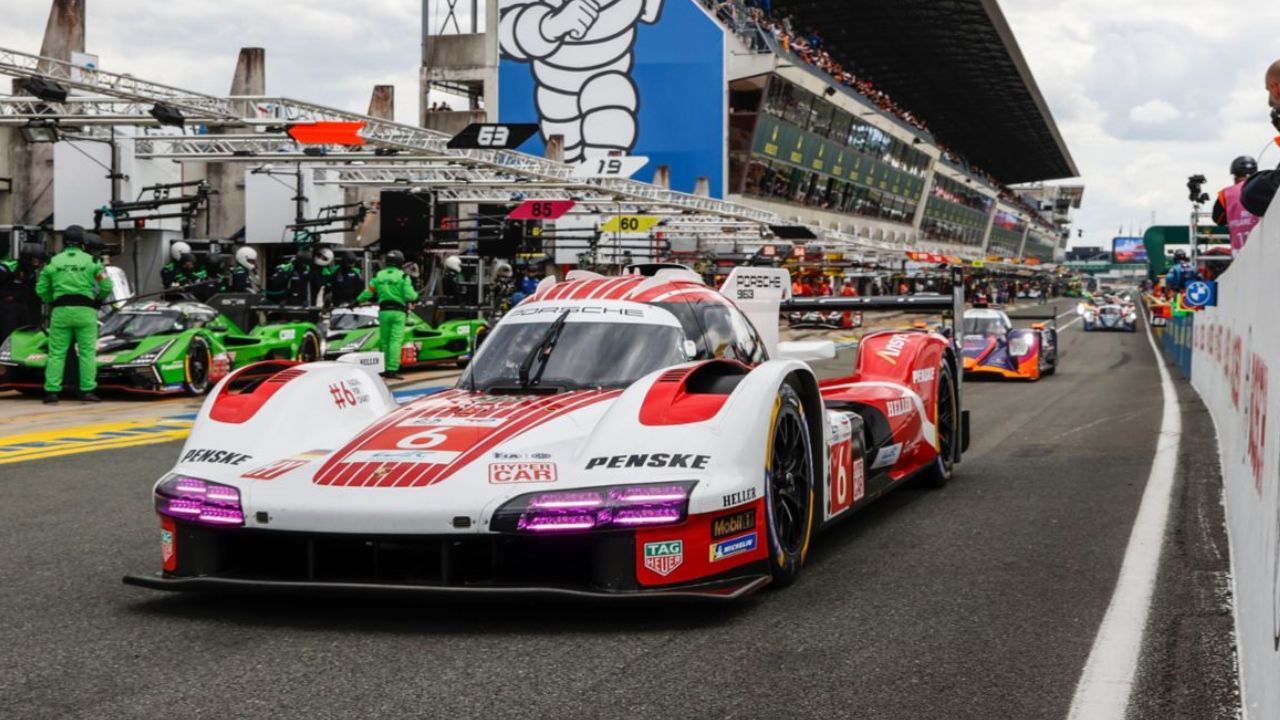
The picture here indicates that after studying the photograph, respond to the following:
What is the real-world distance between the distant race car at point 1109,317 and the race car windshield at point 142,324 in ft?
127

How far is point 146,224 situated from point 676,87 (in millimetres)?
25996

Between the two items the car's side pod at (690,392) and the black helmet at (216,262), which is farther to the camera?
the black helmet at (216,262)

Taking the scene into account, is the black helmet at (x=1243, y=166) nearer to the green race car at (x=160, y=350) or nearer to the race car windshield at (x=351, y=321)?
the green race car at (x=160, y=350)

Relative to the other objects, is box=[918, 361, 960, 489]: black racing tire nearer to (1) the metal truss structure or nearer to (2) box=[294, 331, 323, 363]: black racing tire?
(2) box=[294, 331, 323, 363]: black racing tire

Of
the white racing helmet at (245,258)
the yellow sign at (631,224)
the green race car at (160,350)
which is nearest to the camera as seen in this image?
the green race car at (160,350)

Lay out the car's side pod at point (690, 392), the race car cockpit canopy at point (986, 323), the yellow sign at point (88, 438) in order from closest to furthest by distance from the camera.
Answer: the car's side pod at point (690, 392)
the yellow sign at point (88, 438)
the race car cockpit canopy at point (986, 323)

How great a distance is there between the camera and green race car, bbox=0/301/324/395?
1552cm

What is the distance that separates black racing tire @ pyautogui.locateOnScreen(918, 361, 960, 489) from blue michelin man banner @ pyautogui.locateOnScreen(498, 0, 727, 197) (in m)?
40.5

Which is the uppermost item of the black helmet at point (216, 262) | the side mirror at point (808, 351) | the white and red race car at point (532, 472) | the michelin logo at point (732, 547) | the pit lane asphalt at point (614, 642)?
the black helmet at point (216, 262)

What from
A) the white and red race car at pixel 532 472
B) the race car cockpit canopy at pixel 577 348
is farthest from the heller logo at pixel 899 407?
the race car cockpit canopy at pixel 577 348

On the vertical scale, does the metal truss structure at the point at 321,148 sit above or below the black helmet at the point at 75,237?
above

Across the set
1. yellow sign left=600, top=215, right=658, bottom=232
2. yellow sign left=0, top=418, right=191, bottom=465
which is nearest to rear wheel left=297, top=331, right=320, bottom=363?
yellow sign left=0, top=418, right=191, bottom=465

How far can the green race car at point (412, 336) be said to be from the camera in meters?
20.1

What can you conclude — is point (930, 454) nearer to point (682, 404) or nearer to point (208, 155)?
point (682, 404)
